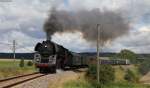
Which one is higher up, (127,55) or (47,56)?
(127,55)

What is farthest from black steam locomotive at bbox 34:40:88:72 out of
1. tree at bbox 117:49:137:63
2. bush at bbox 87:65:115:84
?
→ tree at bbox 117:49:137:63

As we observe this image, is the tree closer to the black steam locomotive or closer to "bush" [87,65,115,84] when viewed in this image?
"bush" [87,65,115,84]

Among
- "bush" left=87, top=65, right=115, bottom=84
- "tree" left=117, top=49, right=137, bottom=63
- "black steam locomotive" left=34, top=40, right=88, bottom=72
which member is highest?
"tree" left=117, top=49, right=137, bottom=63

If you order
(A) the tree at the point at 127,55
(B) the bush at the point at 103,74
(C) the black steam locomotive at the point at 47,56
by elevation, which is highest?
(A) the tree at the point at 127,55

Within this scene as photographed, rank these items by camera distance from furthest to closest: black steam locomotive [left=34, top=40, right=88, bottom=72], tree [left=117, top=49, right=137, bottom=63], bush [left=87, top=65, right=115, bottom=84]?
tree [left=117, top=49, right=137, bottom=63]
bush [left=87, top=65, right=115, bottom=84]
black steam locomotive [left=34, top=40, right=88, bottom=72]

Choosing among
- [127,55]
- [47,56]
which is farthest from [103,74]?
[127,55]

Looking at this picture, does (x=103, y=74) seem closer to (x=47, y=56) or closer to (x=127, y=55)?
(x=47, y=56)

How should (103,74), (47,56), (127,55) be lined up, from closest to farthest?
(47,56), (103,74), (127,55)

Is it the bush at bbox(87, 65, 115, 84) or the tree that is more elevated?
the tree

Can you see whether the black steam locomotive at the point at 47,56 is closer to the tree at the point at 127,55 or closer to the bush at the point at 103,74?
the bush at the point at 103,74

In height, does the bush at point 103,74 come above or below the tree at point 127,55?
below

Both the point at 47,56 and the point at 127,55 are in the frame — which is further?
the point at 127,55

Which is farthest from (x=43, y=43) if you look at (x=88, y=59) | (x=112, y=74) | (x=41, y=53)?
(x=88, y=59)

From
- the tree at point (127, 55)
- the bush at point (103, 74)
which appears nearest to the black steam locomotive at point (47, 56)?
the bush at point (103, 74)
